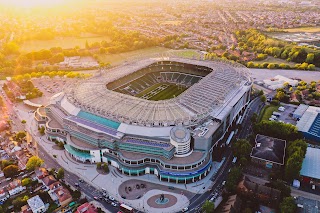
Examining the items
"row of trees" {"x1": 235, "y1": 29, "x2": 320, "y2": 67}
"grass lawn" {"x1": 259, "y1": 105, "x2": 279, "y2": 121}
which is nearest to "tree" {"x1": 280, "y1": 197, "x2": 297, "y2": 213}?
"grass lawn" {"x1": 259, "y1": 105, "x2": 279, "y2": 121}

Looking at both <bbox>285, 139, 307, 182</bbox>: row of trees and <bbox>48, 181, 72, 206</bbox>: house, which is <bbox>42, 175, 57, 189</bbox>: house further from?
<bbox>285, 139, 307, 182</bbox>: row of trees

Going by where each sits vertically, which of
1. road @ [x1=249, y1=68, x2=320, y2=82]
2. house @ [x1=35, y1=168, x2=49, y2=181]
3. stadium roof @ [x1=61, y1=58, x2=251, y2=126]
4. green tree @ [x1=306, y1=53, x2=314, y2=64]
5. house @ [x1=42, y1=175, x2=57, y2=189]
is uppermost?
stadium roof @ [x1=61, y1=58, x2=251, y2=126]

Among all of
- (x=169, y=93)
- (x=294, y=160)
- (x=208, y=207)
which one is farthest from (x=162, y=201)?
(x=169, y=93)

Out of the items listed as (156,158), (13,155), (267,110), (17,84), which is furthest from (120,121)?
(17,84)

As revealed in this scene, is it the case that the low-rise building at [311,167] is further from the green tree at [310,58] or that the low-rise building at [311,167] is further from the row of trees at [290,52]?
the row of trees at [290,52]

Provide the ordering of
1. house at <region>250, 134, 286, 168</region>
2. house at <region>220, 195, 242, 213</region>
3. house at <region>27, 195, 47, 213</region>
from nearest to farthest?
house at <region>220, 195, 242, 213</region> < house at <region>27, 195, 47, 213</region> < house at <region>250, 134, 286, 168</region>

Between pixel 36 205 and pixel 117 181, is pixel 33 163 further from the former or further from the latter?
pixel 117 181

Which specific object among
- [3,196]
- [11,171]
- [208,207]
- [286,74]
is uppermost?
[286,74]
